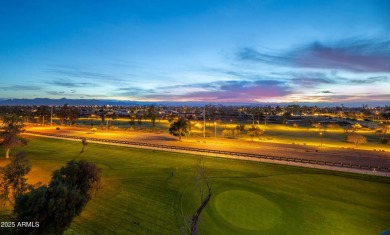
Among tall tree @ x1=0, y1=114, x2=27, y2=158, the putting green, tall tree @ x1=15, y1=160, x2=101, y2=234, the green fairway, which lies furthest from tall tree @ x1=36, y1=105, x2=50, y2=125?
the putting green

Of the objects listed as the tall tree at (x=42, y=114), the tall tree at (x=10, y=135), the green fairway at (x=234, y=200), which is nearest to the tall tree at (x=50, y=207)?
the green fairway at (x=234, y=200)

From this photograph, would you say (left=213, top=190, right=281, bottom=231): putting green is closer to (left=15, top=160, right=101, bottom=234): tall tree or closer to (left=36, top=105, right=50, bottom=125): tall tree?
(left=15, top=160, right=101, bottom=234): tall tree

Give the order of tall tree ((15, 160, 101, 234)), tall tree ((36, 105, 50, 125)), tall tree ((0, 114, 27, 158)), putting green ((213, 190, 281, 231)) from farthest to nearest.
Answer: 1. tall tree ((36, 105, 50, 125))
2. tall tree ((0, 114, 27, 158))
3. putting green ((213, 190, 281, 231))
4. tall tree ((15, 160, 101, 234))

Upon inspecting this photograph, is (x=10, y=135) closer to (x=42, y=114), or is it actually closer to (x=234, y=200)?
(x=234, y=200)

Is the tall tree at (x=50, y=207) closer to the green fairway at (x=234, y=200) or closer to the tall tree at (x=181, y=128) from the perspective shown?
the green fairway at (x=234, y=200)

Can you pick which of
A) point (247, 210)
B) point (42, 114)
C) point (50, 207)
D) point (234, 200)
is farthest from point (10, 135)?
point (42, 114)

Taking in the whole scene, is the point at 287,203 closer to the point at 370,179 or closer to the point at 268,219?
the point at 268,219

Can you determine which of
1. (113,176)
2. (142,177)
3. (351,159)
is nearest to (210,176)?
(142,177)
